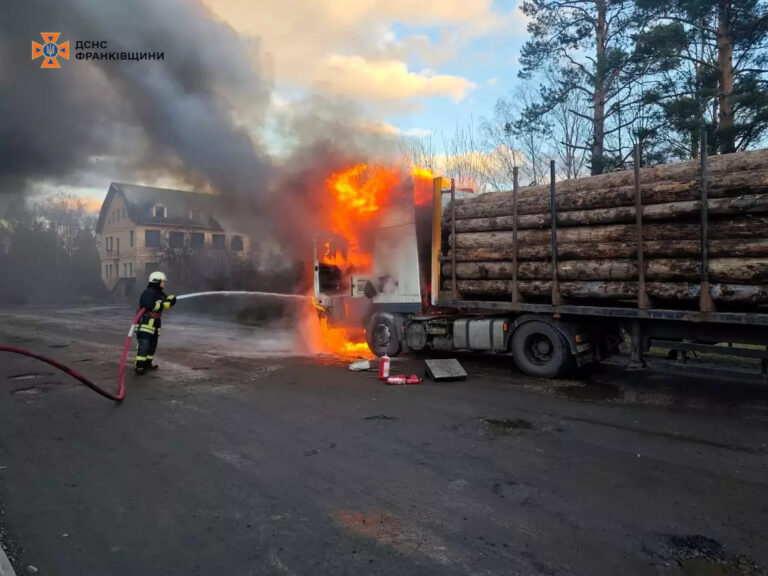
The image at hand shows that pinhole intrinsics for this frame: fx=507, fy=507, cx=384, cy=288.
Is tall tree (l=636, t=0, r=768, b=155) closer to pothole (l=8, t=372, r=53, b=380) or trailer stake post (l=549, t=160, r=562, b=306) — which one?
trailer stake post (l=549, t=160, r=562, b=306)

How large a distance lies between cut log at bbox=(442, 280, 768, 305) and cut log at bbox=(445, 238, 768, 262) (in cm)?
40

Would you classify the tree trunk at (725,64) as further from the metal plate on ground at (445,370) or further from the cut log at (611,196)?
the metal plate on ground at (445,370)

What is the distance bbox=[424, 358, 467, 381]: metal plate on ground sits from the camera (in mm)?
7938

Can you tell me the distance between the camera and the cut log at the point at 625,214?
6.15m

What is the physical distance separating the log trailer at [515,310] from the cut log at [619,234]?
0.37 feet

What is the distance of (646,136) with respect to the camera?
1531 cm

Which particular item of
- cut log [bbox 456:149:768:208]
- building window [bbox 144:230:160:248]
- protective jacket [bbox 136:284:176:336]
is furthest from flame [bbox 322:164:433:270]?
building window [bbox 144:230:160:248]

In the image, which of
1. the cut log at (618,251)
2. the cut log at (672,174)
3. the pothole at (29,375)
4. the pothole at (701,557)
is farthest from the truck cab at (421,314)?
the pothole at (29,375)

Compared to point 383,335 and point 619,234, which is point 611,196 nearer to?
point 619,234

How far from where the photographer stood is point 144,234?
36.9m

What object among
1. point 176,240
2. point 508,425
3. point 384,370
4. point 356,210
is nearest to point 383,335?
point 384,370

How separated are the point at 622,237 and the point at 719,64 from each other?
1063cm

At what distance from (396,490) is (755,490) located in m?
2.74

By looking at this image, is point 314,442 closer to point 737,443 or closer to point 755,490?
point 755,490
